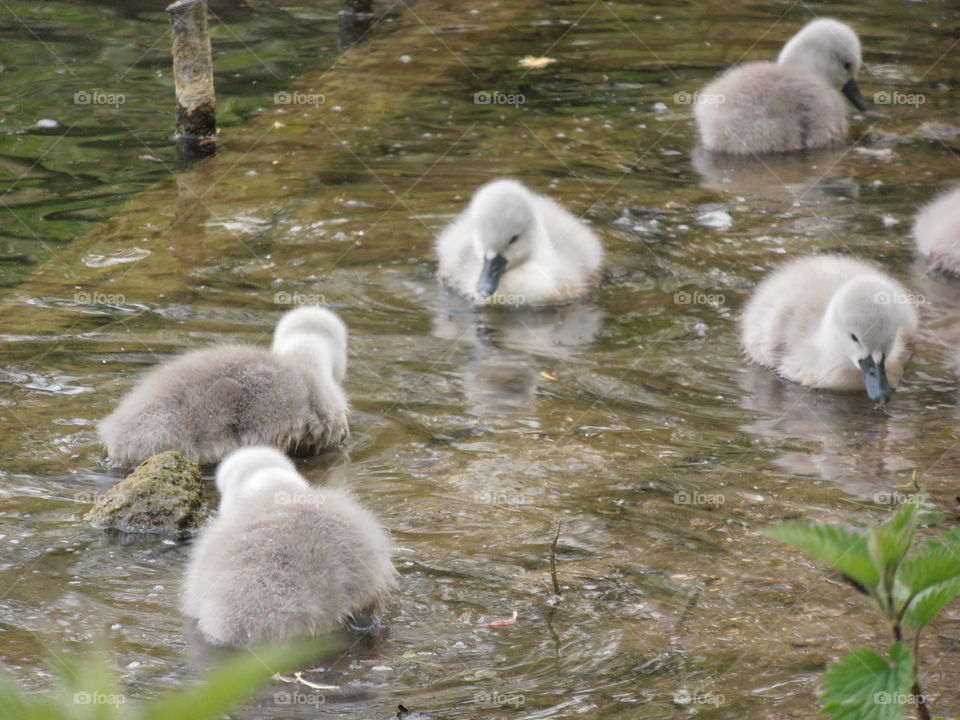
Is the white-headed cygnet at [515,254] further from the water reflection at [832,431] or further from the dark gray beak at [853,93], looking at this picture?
the dark gray beak at [853,93]

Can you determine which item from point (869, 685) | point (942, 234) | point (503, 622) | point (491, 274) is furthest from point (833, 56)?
point (869, 685)

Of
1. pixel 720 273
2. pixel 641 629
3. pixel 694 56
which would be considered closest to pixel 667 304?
pixel 720 273

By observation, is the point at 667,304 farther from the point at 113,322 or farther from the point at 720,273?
the point at 113,322

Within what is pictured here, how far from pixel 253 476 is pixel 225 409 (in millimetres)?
838

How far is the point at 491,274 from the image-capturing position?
6.14 m

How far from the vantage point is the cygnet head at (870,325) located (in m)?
5.07

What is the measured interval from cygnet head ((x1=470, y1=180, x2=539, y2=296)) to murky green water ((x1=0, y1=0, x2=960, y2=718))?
26cm

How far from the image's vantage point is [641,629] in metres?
3.24

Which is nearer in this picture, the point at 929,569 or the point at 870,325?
the point at 929,569

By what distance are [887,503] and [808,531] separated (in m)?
2.67

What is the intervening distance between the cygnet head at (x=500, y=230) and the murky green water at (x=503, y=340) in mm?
257

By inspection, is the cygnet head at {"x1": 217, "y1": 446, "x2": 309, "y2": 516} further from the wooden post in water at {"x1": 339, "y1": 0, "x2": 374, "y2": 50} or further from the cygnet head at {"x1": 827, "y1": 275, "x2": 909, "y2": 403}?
the wooden post in water at {"x1": 339, "y1": 0, "x2": 374, "y2": 50}

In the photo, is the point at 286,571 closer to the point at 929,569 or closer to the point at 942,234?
the point at 929,569

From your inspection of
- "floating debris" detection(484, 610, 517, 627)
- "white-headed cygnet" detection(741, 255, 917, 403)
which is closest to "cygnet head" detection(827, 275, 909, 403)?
"white-headed cygnet" detection(741, 255, 917, 403)
